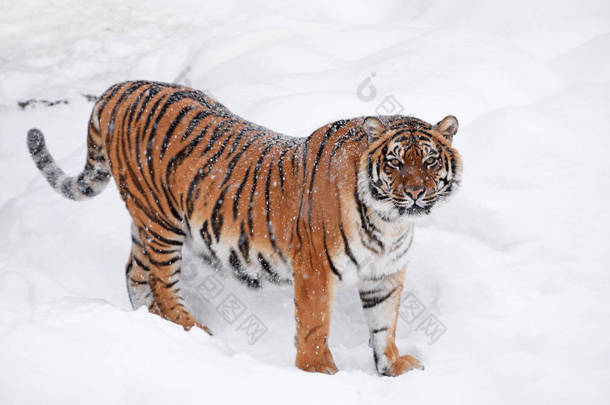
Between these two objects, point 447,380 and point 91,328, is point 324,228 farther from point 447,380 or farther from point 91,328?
point 91,328

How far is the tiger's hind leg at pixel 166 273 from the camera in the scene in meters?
3.61

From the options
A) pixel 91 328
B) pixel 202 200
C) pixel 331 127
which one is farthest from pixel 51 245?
pixel 331 127

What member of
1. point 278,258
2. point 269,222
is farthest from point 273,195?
point 278,258

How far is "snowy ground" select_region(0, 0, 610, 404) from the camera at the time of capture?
8.21 ft

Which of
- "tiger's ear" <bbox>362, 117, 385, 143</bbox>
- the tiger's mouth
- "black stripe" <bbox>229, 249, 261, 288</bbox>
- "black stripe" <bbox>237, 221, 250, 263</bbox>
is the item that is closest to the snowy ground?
"black stripe" <bbox>229, 249, 261, 288</bbox>

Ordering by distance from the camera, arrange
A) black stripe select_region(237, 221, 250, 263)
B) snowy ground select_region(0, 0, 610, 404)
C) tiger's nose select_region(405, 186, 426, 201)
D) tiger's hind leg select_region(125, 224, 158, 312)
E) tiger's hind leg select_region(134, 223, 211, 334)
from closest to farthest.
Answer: snowy ground select_region(0, 0, 610, 404)
tiger's nose select_region(405, 186, 426, 201)
black stripe select_region(237, 221, 250, 263)
tiger's hind leg select_region(134, 223, 211, 334)
tiger's hind leg select_region(125, 224, 158, 312)

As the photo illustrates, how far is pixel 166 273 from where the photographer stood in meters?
3.66

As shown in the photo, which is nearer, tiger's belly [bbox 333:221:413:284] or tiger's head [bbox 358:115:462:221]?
tiger's head [bbox 358:115:462:221]

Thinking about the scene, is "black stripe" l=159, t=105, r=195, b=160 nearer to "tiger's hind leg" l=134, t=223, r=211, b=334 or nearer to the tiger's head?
"tiger's hind leg" l=134, t=223, r=211, b=334

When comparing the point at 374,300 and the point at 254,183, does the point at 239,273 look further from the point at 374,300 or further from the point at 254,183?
the point at 374,300

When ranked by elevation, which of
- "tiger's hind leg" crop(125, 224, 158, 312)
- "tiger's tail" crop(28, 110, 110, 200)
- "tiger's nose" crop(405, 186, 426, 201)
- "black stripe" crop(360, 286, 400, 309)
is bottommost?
"tiger's hind leg" crop(125, 224, 158, 312)

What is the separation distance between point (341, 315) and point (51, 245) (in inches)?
82.4

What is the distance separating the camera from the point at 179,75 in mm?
7371

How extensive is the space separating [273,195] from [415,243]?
1.01 m
